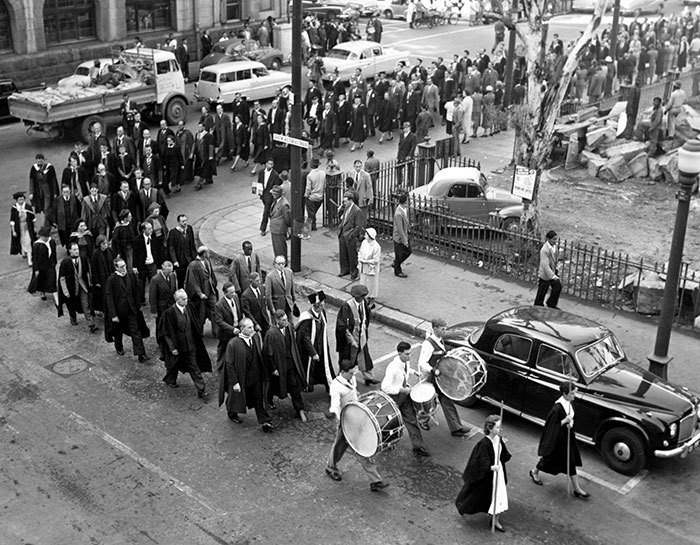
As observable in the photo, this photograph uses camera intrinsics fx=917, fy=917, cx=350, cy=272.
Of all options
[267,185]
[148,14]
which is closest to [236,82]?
[148,14]

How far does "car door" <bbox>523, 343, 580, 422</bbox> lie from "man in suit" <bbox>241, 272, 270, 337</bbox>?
157 inches

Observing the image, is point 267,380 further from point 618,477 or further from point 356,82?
point 356,82

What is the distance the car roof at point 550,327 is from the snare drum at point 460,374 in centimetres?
67

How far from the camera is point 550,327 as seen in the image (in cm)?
1151

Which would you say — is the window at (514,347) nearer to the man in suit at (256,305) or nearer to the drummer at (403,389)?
the drummer at (403,389)

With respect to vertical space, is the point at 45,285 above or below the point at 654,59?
below

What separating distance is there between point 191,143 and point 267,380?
11371mm

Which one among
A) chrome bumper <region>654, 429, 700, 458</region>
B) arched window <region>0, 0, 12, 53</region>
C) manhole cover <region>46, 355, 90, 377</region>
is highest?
arched window <region>0, 0, 12, 53</region>

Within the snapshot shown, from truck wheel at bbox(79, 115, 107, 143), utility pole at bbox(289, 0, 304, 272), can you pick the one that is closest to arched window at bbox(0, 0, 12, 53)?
truck wheel at bbox(79, 115, 107, 143)

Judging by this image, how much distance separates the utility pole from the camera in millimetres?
15398

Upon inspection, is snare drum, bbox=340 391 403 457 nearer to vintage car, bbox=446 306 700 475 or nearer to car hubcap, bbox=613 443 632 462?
vintage car, bbox=446 306 700 475

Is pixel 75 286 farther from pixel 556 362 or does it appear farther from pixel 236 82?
pixel 236 82

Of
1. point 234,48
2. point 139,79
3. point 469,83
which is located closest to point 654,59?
point 469,83

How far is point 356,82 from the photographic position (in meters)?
28.0
